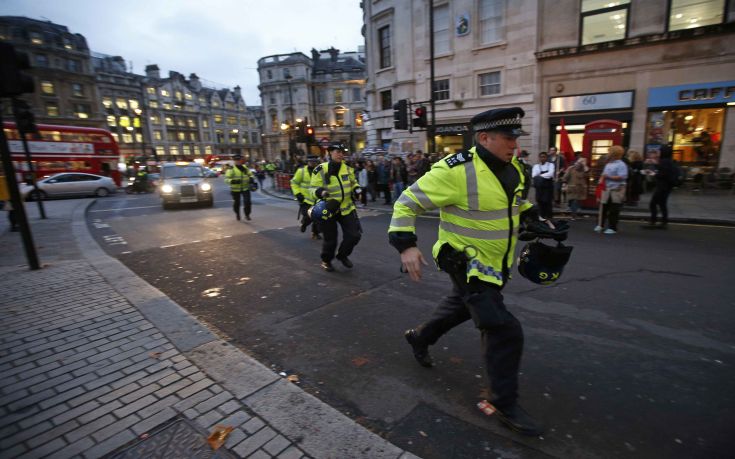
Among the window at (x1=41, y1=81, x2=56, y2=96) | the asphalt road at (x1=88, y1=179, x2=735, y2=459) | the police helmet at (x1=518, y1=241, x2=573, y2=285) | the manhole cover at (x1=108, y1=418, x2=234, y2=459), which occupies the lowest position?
the asphalt road at (x1=88, y1=179, x2=735, y2=459)

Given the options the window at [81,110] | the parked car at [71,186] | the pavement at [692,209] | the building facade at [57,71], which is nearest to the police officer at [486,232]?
the pavement at [692,209]

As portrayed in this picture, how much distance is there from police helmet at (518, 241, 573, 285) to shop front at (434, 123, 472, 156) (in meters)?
17.9

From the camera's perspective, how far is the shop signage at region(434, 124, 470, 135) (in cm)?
2021

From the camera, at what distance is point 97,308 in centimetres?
442

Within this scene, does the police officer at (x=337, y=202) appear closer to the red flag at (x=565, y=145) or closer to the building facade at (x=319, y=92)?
the red flag at (x=565, y=145)

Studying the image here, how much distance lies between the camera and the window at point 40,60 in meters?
51.7

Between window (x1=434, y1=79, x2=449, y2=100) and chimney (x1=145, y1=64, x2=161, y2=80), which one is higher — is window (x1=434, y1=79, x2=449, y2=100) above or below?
below

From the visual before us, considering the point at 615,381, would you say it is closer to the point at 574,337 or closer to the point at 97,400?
the point at 574,337

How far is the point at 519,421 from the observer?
7.85 ft

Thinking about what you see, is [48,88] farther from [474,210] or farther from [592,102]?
[474,210]

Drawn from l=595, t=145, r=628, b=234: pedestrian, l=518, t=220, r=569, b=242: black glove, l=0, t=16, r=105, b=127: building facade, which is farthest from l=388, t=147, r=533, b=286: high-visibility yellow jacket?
l=0, t=16, r=105, b=127: building facade

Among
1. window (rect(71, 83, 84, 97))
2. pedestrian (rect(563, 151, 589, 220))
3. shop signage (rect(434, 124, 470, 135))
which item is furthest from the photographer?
window (rect(71, 83, 84, 97))

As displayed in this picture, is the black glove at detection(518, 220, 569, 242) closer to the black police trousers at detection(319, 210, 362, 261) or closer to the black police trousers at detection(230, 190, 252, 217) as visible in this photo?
the black police trousers at detection(319, 210, 362, 261)

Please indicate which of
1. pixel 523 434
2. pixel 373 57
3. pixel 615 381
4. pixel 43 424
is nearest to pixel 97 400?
pixel 43 424
